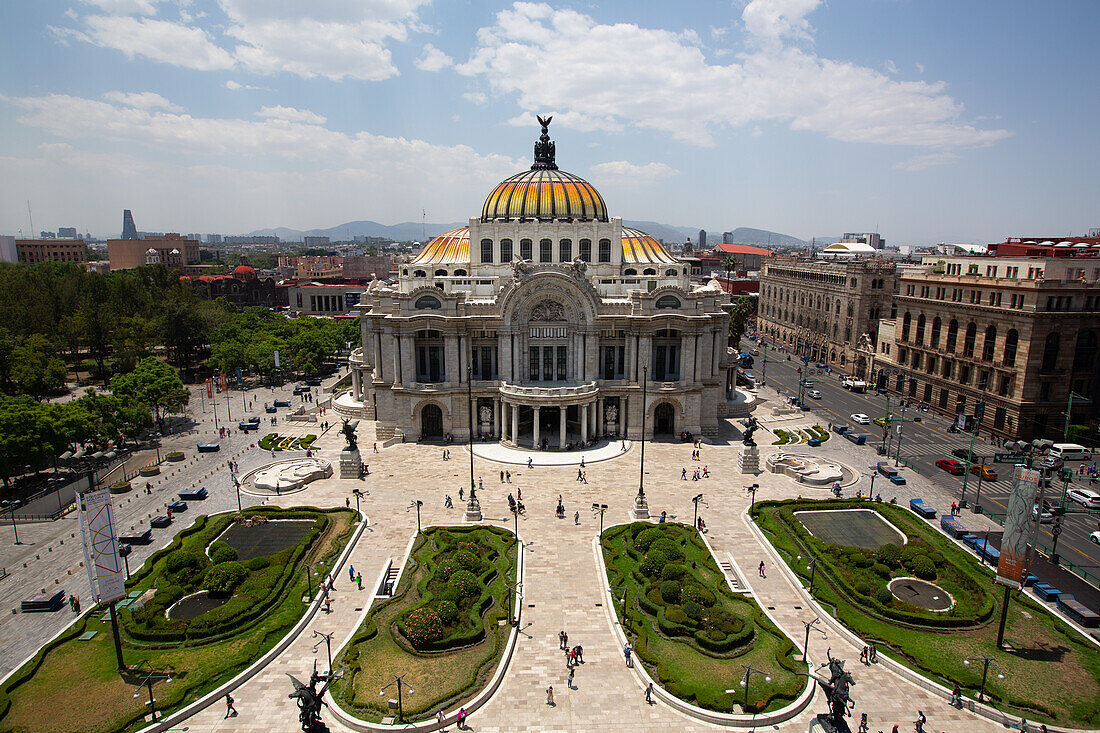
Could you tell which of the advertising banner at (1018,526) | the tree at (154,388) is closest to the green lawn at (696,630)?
the advertising banner at (1018,526)

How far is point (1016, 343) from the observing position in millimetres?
73000

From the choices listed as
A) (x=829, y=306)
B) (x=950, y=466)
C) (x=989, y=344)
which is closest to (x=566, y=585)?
(x=950, y=466)

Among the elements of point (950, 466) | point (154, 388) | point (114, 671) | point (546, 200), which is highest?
point (546, 200)

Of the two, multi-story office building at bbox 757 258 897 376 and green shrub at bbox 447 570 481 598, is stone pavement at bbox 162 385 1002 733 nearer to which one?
green shrub at bbox 447 570 481 598

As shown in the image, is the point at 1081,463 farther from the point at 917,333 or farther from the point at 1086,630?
the point at 1086,630

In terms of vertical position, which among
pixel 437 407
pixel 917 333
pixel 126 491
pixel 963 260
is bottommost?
pixel 126 491

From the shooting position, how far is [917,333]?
9119 cm

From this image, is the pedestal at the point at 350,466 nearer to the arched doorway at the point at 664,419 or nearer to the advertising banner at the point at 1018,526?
the arched doorway at the point at 664,419

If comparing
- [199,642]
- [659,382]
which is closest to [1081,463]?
[659,382]

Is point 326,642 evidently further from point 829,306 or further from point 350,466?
point 829,306

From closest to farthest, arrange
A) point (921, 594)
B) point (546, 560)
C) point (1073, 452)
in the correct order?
point (921, 594), point (546, 560), point (1073, 452)

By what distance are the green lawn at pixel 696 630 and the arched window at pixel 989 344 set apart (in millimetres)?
55717

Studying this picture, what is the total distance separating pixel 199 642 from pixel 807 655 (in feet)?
111

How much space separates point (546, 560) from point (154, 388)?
188ft
